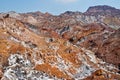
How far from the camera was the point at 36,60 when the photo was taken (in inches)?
4892

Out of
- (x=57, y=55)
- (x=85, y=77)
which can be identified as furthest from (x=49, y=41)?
(x=85, y=77)

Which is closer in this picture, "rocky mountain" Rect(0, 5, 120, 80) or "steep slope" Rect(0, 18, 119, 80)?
"steep slope" Rect(0, 18, 119, 80)

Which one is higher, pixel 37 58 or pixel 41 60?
pixel 37 58

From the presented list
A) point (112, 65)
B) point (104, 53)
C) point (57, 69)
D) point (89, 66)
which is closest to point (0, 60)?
point (57, 69)

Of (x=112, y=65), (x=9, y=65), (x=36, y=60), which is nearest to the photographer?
(x=9, y=65)

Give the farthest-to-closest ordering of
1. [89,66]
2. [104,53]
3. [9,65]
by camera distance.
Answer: [104,53] < [89,66] < [9,65]

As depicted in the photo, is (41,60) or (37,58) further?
(41,60)

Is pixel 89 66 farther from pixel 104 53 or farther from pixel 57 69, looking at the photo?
pixel 104 53

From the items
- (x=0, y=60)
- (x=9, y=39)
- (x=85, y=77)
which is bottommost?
(x=85, y=77)

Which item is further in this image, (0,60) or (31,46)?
(31,46)

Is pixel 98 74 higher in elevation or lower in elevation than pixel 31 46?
lower

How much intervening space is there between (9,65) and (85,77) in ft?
117

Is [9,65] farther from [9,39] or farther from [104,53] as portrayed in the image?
[104,53]

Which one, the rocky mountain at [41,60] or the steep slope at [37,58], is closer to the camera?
the steep slope at [37,58]
